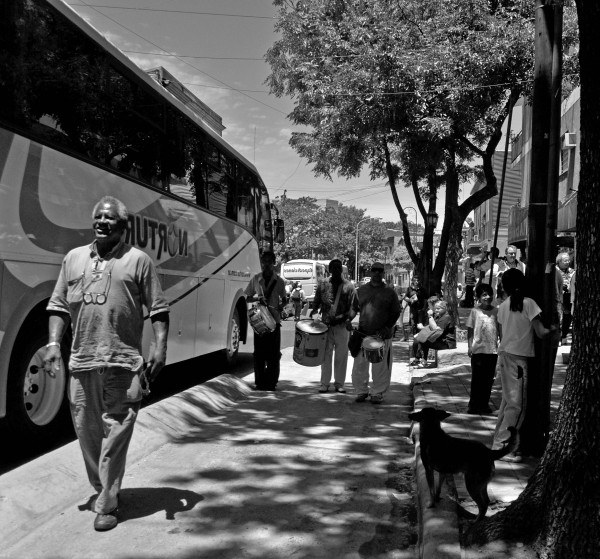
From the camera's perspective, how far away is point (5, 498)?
388cm

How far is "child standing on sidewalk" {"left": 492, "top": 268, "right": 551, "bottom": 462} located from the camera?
203 inches

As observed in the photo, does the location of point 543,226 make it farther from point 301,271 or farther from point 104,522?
point 301,271

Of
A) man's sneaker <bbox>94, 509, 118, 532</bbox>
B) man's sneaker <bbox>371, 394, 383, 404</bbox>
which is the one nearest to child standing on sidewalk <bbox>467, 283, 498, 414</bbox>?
man's sneaker <bbox>371, 394, 383, 404</bbox>

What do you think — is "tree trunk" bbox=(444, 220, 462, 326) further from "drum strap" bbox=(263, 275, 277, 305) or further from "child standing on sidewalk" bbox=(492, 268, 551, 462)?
"child standing on sidewalk" bbox=(492, 268, 551, 462)

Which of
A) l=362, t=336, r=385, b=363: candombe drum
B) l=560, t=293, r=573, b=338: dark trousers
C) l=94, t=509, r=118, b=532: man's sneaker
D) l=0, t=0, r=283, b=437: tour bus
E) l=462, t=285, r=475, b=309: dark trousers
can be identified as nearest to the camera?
l=94, t=509, r=118, b=532: man's sneaker

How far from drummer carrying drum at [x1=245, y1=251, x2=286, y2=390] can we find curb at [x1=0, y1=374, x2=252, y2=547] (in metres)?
2.18

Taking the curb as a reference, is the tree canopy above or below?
above

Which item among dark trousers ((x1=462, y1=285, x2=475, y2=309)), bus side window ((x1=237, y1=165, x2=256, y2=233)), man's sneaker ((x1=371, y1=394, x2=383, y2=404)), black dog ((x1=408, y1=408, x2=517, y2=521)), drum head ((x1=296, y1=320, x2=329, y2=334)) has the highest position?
bus side window ((x1=237, y1=165, x2=256, y2=233))

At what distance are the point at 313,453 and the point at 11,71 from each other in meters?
3.92

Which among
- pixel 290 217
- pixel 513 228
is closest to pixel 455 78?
pixel 513 228

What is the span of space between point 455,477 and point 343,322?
3.72 metres

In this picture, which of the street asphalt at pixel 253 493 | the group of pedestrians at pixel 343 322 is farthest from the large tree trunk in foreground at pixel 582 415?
the group of pedestrians at pixel 343 322

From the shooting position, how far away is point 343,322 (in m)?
8.35

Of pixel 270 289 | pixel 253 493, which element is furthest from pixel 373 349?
pixel 253 493
